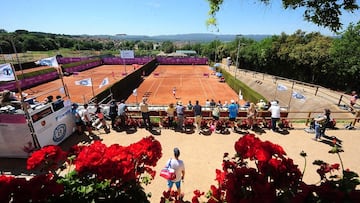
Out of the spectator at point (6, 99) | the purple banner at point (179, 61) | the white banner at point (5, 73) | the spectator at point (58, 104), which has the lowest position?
the purple banner at point (179, 61)

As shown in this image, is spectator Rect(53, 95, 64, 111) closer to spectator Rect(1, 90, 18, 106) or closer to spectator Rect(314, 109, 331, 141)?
spectator Rect(1, 90, 18, 106)

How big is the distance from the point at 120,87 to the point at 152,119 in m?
18.9

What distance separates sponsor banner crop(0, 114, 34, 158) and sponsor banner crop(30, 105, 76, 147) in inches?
12.7

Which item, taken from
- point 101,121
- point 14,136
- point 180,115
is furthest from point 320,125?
point 14,136

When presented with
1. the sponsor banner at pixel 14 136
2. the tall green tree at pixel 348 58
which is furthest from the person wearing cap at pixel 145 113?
the tall green tree at pixel 348 58

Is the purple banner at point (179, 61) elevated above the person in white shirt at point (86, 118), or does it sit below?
below

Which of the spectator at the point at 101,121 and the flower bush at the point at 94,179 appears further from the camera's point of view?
the spectator at the point at 101,121

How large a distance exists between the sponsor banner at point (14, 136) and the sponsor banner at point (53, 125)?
0.32 metres

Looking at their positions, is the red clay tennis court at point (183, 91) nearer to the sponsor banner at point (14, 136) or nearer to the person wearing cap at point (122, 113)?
the person wearing cap at point (122, 113)

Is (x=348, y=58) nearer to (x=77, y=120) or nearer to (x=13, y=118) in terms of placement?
(x=77, y=120)

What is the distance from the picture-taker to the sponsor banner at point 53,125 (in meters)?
7.63

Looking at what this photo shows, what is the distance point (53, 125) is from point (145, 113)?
12.0 feet

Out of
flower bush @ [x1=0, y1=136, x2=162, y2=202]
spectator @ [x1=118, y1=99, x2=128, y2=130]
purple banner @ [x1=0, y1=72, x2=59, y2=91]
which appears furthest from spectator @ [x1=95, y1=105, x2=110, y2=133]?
purple banner @ [x1=0, y1=72, x2=59, y2=91]

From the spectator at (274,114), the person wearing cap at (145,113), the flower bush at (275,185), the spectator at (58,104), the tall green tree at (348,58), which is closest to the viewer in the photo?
the flower bush at (275,185)
